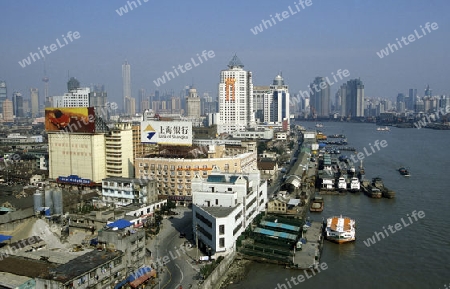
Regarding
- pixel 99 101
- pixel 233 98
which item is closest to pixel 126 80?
pixel 99 101

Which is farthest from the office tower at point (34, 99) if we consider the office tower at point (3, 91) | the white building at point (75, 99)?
the white building at point (75, 99)

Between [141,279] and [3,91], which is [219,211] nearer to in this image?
[141,279]

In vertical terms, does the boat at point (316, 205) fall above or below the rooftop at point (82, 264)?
below

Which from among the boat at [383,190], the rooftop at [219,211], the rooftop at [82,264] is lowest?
the boat at [383,190]

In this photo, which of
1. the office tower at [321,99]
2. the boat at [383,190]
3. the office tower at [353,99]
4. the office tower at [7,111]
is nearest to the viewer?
the boat at [383,190]

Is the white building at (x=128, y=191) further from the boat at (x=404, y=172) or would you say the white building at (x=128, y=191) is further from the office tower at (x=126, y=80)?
the office tower at (x=126, y=80)

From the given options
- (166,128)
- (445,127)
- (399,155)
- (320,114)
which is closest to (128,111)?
(320,114)

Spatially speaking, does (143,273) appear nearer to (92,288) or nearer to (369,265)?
(92,288)

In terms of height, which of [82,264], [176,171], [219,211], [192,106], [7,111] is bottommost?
[82,264]
